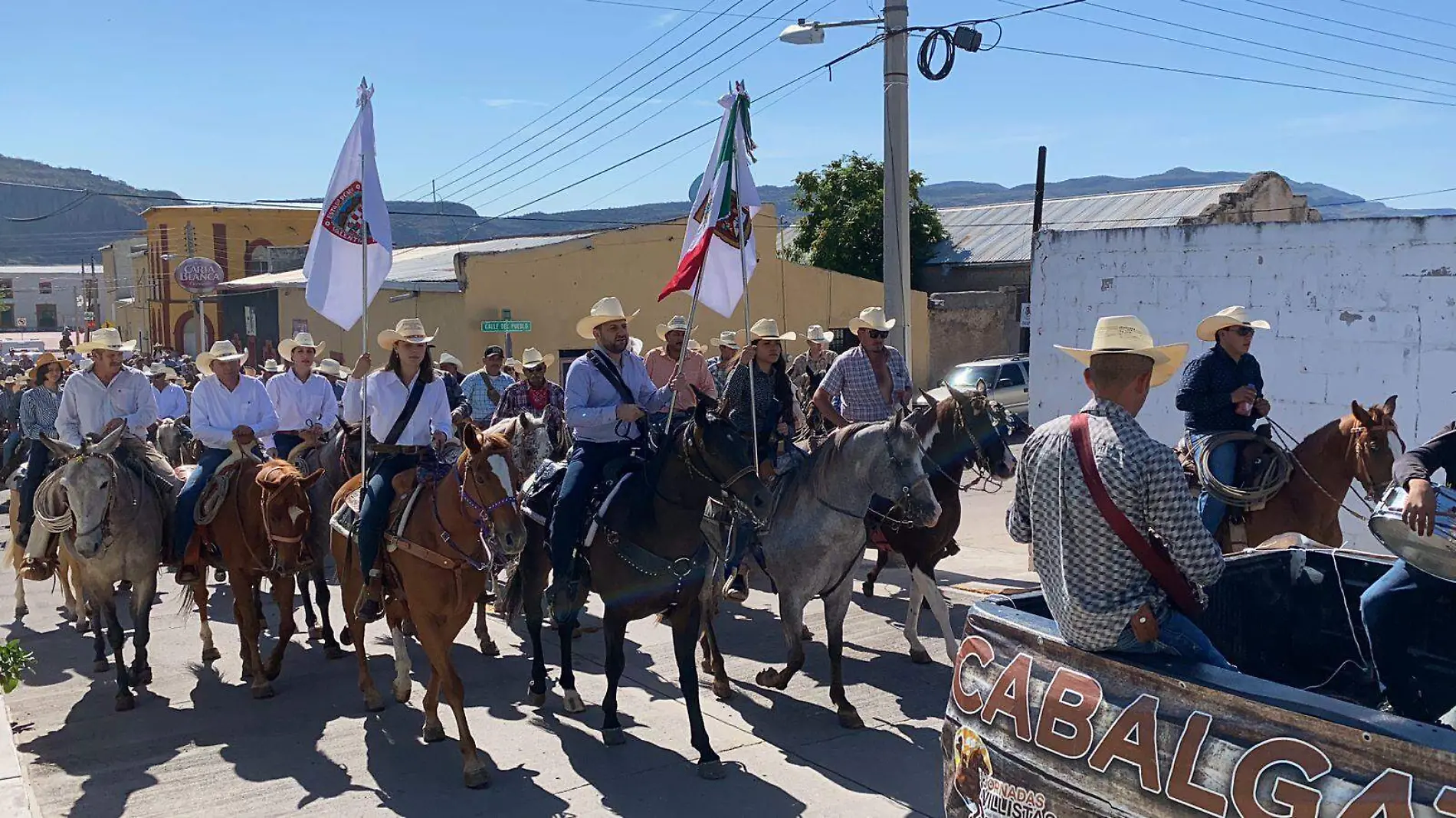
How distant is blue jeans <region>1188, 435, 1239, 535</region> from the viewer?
8.62 metres

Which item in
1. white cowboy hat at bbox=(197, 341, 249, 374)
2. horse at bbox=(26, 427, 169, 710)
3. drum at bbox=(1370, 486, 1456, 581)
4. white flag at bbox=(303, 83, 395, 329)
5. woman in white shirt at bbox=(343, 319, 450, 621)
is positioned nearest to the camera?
drum at bbox=(1370, 486, 1456, 581)

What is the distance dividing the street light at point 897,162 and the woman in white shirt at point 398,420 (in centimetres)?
642

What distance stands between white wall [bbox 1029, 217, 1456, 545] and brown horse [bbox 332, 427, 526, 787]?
31.8 feet

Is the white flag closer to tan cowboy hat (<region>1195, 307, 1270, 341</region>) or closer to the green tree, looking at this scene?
tan cowboy hat (<region>1195, 307, 1270, 341</region>)

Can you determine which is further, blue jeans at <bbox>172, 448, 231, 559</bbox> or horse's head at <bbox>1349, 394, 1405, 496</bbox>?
blue jeans at <bbox>172, 448, 231, 559</bbox>

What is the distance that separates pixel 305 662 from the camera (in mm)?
9078

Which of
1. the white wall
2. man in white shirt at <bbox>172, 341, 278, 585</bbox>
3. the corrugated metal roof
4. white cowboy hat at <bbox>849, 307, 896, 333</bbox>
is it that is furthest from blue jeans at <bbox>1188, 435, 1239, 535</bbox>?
the corrugated metal roof

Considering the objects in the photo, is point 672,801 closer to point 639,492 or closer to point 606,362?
point 639,492

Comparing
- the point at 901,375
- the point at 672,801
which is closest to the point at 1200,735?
the point at 672,801

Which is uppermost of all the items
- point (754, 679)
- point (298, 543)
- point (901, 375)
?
point (901, 375)

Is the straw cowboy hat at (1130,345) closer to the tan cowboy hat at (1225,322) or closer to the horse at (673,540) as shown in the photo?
the horse at (673,540)

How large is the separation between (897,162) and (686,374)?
466 centimetres

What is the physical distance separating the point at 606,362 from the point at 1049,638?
4.34m

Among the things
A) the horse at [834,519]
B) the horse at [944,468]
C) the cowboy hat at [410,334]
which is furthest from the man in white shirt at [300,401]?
the horse at [944,468]
